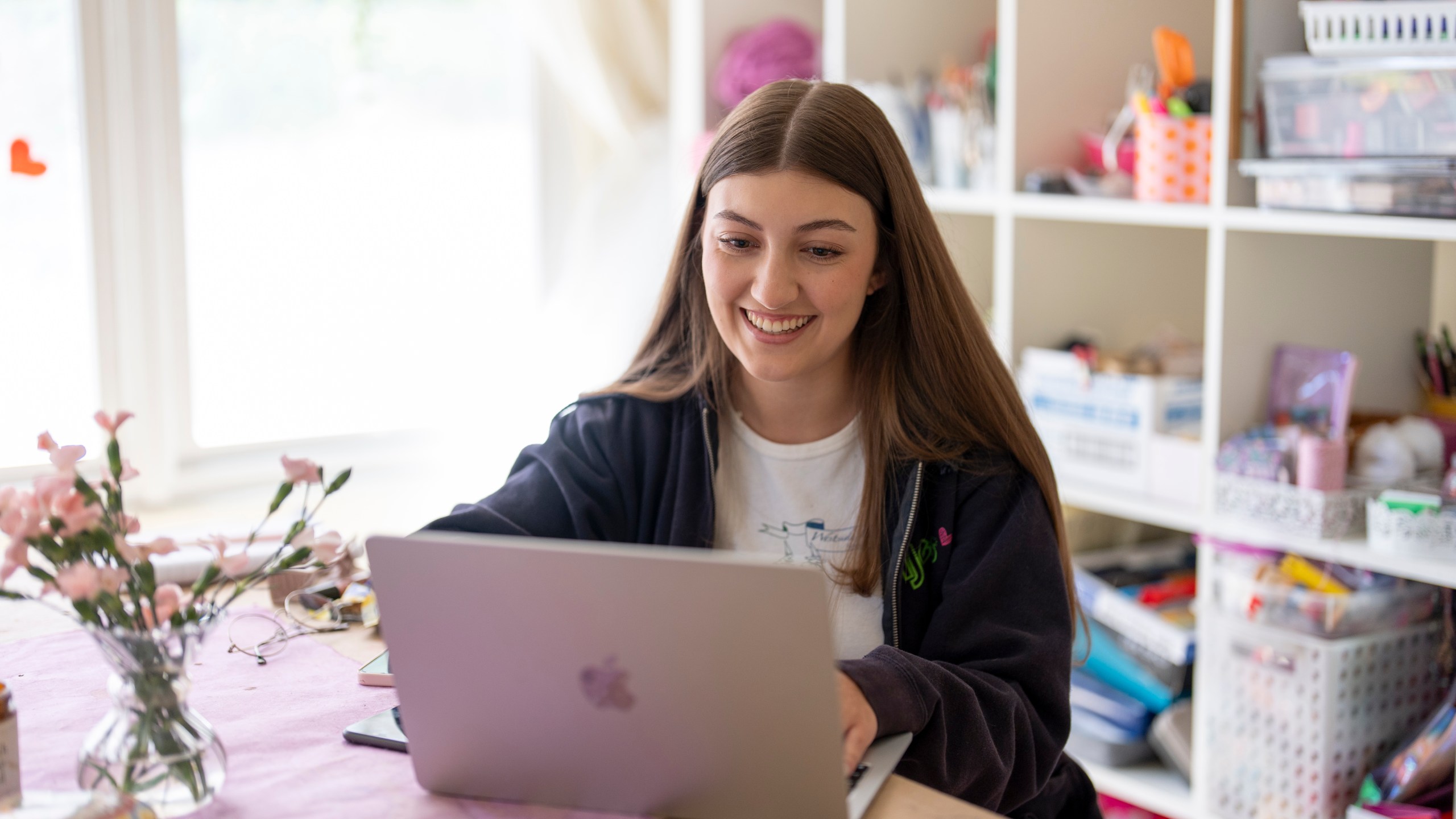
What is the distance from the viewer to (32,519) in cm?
85

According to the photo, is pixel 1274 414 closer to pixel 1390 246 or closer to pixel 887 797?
pixel 1390 246

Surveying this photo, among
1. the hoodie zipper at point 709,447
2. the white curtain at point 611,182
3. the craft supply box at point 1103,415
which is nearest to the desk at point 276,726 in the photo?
the hoodie zipper at point 709,447

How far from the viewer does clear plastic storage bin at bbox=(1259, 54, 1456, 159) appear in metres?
1.58

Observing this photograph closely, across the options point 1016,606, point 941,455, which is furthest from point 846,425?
point 1016,606

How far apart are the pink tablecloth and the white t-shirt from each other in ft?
1.41

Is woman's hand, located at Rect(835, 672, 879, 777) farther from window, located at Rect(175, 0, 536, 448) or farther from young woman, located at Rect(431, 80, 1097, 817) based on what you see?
window, located at Rect(175, 0, 536, 448)

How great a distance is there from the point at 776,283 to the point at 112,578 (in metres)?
0.64

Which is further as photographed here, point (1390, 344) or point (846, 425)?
point (1390, 344)

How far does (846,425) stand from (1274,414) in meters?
0.81

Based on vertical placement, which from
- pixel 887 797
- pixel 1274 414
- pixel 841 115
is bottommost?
pixel 887 797

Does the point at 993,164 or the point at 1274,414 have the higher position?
the point at 993,164

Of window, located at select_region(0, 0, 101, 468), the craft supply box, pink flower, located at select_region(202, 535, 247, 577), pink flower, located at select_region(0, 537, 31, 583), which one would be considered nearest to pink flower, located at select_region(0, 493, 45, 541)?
pink flower, located at select_region(0, 537, 31, 583)

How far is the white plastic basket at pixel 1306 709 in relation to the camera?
1740mm

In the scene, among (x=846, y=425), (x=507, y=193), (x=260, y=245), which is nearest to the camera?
(x=846, y=425)
